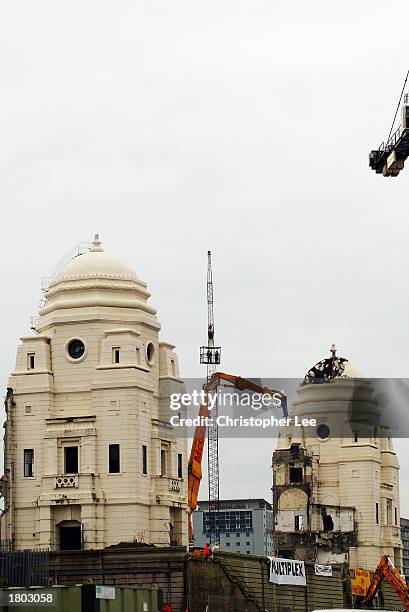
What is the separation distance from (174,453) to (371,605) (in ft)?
80.3

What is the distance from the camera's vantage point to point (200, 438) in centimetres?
14288

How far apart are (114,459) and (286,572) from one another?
53.6 ft

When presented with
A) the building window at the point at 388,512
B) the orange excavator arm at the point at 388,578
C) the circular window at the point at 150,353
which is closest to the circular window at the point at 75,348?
the circular window at the point at 150,353

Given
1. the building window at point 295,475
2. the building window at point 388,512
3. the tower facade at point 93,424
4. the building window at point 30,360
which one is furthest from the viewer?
the building window at point 388,512

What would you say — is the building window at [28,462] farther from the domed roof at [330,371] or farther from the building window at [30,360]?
the domed roof at [330,371]

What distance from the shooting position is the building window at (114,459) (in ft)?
391

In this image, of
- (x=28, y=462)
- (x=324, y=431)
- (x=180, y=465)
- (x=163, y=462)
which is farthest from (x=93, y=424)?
(x=324, y=431)

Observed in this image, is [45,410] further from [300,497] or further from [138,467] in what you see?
[300,497]

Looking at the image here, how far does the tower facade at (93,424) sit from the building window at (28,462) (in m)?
0.08

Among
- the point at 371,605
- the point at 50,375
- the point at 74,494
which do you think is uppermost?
the point at 50,375

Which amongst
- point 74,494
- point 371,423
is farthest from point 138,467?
point 371,423

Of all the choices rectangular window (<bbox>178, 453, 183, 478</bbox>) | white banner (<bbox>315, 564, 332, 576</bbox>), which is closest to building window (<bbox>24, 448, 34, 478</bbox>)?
rectangular window (<bbox>178, 453, 183, 478</bbox>)

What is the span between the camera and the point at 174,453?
12512 cm

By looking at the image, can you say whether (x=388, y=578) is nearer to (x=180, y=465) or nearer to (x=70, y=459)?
(x=180, y=465)
